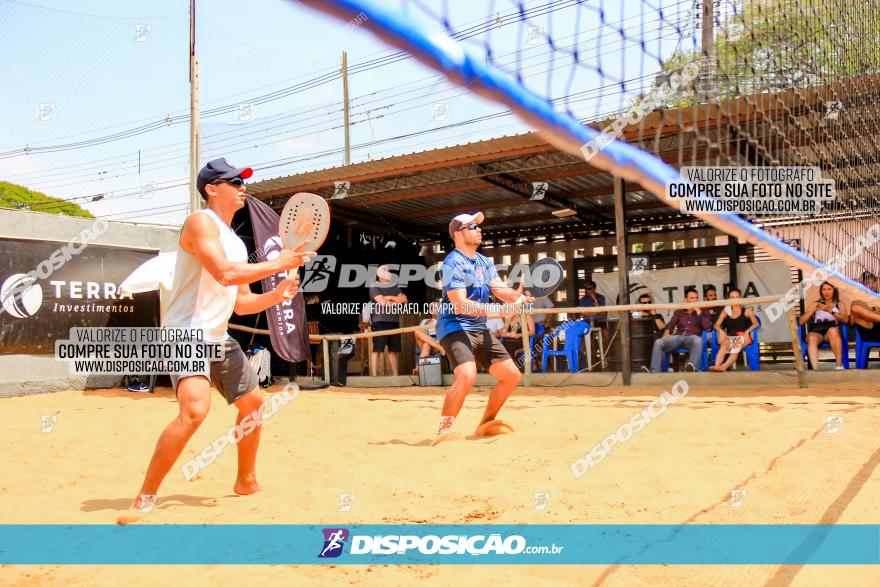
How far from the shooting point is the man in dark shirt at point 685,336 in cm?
989

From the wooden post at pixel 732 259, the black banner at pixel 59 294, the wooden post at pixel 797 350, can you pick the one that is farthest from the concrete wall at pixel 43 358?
the wooden post at pixel 732 259

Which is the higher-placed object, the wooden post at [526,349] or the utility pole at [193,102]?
the utility pole at [193,102]

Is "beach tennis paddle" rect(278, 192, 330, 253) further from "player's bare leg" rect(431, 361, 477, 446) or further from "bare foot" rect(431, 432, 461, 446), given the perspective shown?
"bare foot" rect(431, 432, 461, 446)

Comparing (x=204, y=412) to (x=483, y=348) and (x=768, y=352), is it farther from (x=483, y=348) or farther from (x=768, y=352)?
(x=768, y=352)

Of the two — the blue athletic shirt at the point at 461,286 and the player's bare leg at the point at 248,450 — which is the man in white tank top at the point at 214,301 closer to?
the player's bare leg at the point at 248,450

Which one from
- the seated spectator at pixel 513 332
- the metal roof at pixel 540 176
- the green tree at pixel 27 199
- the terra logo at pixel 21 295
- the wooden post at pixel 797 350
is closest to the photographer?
the wooden post at pixel 797 350

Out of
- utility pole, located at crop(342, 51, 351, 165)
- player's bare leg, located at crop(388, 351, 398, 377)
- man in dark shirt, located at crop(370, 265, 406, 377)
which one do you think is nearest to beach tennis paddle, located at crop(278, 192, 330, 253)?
man in dark shirt, located at crop(370, 265, 406, 377)

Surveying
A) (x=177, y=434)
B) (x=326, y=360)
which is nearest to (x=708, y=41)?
(x=177, y=434)

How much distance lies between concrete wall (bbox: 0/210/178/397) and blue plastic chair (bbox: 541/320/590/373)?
25.7ft

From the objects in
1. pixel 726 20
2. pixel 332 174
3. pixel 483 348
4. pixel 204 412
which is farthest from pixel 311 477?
pixel 332 174

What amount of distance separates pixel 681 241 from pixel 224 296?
513 inches

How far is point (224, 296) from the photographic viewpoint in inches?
139

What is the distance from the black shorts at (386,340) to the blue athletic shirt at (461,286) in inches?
243
